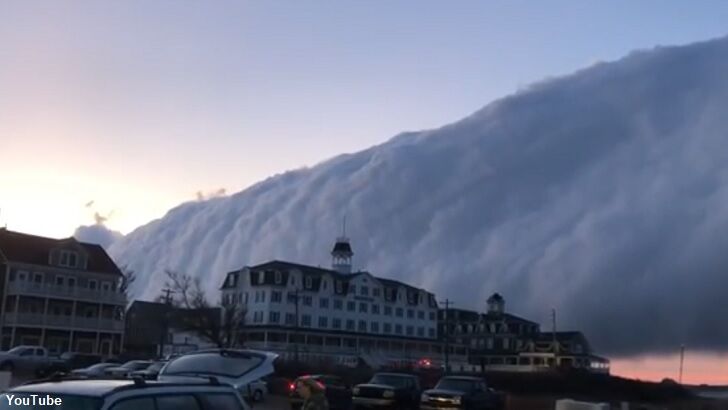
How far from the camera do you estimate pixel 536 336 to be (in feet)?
504

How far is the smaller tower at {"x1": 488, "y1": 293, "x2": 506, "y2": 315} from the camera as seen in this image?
6250 inches

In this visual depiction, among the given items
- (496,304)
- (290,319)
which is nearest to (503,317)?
(496,304)

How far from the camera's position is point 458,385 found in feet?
117

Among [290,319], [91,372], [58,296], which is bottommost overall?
[91,372]

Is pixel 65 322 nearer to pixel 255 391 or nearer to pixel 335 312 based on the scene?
pixel 335 312

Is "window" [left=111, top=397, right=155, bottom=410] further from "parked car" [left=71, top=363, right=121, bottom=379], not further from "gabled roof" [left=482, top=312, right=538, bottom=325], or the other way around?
"gabled roof" [left=482, top=312, right=538, bottom=325]

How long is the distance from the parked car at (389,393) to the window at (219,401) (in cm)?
2569

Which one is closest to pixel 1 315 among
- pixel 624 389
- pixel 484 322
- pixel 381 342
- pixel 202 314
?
pixel 202 314

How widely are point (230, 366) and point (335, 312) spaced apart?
10230 centimetres

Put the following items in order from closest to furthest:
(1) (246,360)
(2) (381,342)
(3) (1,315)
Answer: (1) (246,360) < (3) (1,315) < (2) (381,342)

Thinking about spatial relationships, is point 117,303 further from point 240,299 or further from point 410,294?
point 410,294

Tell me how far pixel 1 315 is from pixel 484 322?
88.6 m

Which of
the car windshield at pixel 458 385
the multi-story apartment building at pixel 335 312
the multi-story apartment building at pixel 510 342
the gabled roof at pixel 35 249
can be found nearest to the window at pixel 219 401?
the car windshield at pixel 458 385

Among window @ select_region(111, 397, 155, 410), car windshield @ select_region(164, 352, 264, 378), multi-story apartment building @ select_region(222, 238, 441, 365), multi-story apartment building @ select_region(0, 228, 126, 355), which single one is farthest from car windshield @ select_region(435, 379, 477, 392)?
multi-story apartment building @ select_region(222, 238, 441, 365)
